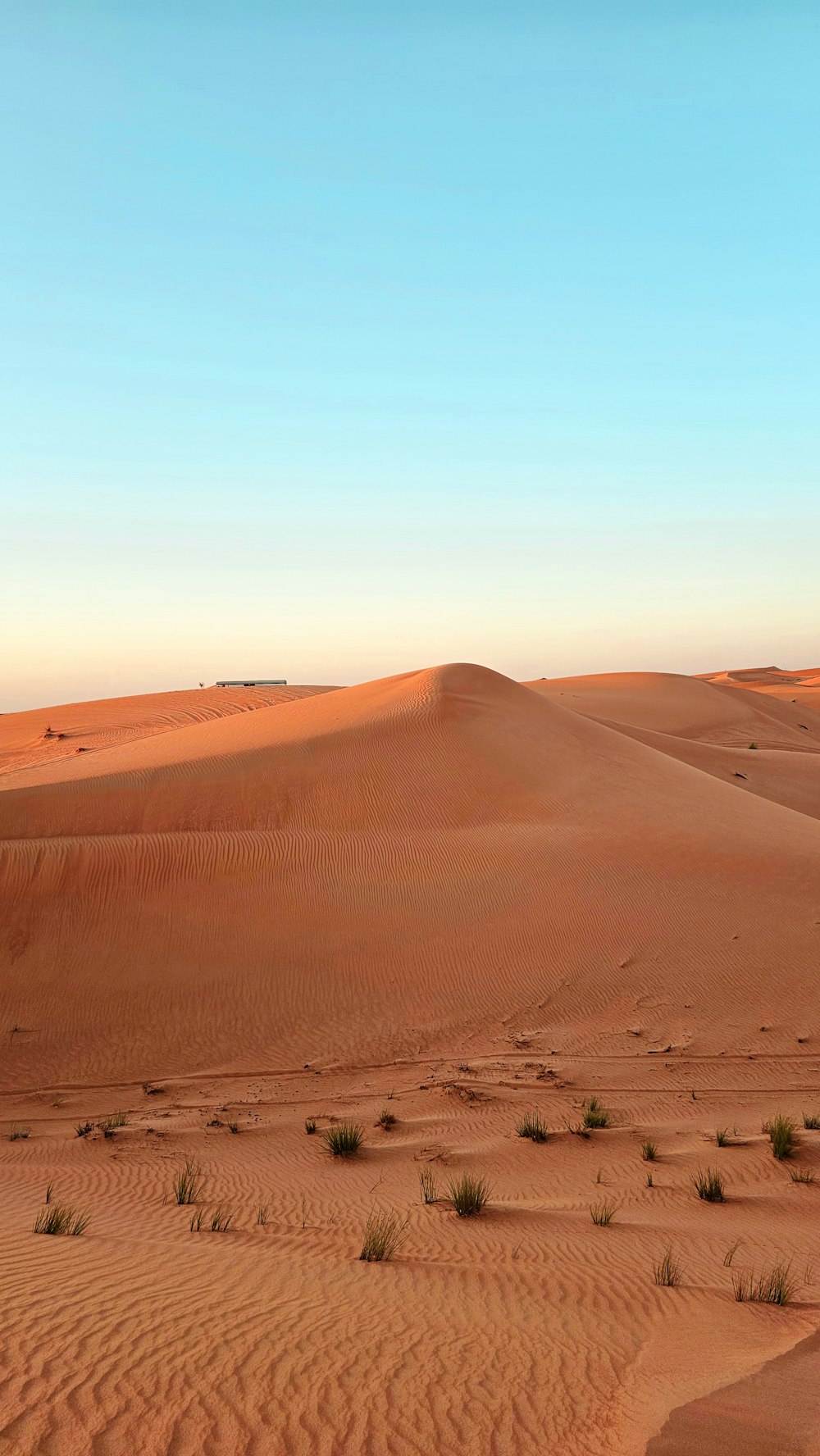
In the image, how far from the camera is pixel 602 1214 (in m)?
6.27

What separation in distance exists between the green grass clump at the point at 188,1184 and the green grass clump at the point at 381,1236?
1343mm

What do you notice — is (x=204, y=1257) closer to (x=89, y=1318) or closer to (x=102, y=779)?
(x=89, y=1318)

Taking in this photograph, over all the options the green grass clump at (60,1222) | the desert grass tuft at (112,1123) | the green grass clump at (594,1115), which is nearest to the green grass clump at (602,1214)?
the green grass clump at (594,1115)

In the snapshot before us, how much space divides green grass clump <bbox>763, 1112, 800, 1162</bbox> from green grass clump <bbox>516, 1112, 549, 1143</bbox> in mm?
1888

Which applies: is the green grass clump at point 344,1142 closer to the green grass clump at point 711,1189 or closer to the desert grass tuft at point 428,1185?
the desert grass tuft at point 428,1185

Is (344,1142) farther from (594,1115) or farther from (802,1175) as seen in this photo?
(802,1175)

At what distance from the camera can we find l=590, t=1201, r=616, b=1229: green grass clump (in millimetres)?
6155

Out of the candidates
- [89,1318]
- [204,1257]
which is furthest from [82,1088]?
[89,1318]

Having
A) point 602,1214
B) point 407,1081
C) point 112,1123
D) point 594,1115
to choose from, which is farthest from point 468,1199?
point 112,1123

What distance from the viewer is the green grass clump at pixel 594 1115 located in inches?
333

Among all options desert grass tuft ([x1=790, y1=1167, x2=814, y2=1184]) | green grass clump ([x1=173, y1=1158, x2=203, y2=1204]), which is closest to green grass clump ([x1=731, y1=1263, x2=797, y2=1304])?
desert grass tuft ([x1=790, y1=1167, x2=814, y2=1184])

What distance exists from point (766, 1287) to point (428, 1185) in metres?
2.58

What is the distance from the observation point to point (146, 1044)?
1130 centimetres

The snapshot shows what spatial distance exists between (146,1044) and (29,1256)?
6.73m
